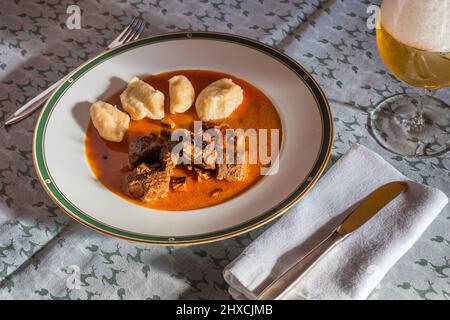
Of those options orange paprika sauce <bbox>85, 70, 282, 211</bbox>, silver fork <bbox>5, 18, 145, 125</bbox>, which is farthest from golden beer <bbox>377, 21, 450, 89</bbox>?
silver fork <bbox>5, 18, 145, 125</bbox>

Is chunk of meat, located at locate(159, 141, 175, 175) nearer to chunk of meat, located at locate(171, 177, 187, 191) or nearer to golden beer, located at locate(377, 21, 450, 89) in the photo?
chunk of meat, located at locate(171, 177, 187, 191)

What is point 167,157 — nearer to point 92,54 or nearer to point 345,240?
point 345,240

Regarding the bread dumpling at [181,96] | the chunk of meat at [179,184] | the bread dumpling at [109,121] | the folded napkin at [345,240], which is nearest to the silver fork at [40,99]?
the bread dumpling at [109,121]

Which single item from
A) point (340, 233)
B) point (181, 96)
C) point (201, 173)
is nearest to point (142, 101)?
point (181, 96)

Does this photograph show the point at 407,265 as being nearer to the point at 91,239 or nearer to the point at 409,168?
the point at 409,168

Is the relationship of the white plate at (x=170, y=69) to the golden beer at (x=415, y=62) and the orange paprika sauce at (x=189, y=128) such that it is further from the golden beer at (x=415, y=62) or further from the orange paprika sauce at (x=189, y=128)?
the golden beer at (x=415, y=62)
